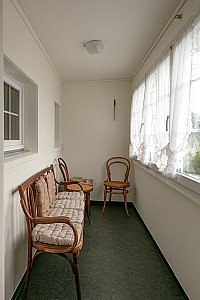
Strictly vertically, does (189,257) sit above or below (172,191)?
below

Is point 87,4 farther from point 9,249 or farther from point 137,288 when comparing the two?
point 137,288

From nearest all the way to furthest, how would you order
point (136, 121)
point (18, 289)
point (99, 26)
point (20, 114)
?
1. point (18, 289)
2. point (99, 26)
3. point (20, 114)
4. point (136, 121)

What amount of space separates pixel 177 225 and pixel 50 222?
1.11 metres

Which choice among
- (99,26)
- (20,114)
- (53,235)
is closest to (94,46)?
(99,26)

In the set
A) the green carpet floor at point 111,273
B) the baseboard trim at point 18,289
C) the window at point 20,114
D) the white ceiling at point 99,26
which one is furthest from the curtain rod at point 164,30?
the baseboard trim at point 18,289

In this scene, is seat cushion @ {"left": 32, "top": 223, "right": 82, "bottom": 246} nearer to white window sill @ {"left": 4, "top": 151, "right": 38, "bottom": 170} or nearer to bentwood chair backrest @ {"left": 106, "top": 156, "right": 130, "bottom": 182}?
white window sill @ {"left": 4, "top": 151, "right": 38, "bottom": 170}

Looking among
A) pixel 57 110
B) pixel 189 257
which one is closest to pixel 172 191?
pixel 189 257

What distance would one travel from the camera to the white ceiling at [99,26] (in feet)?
5.62

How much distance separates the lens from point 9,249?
1.55m

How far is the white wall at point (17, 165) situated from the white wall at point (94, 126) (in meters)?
1.53

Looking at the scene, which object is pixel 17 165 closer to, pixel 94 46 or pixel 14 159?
pixel 14 159

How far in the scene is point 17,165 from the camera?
171 centimetres

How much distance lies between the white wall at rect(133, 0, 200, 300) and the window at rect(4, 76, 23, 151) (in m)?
1.63

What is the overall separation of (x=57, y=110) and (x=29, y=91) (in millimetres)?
1607
